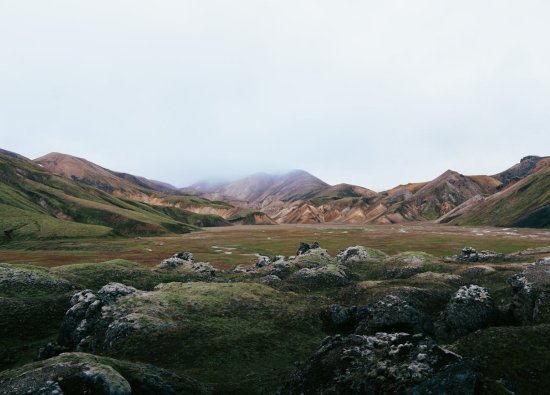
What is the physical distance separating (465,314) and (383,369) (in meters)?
21.6

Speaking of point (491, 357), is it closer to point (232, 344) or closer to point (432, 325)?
point (432, 325)

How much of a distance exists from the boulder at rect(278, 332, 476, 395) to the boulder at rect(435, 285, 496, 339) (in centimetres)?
1688

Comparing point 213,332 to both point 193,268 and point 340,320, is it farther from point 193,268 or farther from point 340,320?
point 193,268

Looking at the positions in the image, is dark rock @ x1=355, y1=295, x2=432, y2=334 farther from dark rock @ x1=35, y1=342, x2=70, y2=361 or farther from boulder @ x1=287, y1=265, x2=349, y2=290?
dark rock @ x1=35, y1=342, x2=70, y2=361

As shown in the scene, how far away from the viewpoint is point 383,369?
65.3 ft

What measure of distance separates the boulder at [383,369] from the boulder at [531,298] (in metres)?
17.8

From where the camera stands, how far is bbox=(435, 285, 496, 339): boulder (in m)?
36.4

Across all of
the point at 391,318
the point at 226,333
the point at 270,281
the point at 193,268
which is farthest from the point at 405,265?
the point at 226,333

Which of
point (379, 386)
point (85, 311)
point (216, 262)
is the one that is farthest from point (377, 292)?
point (216, 262)

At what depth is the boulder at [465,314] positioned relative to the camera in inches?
1432

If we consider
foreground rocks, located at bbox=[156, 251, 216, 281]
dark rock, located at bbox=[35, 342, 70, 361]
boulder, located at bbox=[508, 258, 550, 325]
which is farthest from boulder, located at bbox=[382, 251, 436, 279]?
dark rock, located at bbox=[35, 342, 70, 361]

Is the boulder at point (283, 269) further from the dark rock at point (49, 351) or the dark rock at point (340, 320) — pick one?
the dark rock at point (49, 351)

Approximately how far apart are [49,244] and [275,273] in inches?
6053

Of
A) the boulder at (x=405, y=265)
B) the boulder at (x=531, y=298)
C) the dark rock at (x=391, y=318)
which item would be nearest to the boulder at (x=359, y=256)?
the boulder at (x=405, y=265)
